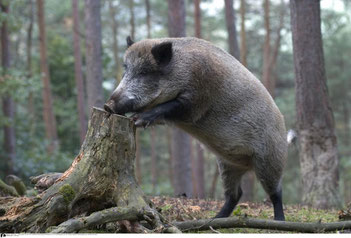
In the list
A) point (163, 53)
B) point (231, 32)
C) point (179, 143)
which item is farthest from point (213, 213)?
point (231, 32)

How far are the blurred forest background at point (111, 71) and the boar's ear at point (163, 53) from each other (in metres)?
4.54

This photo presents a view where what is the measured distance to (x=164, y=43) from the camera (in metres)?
5.03

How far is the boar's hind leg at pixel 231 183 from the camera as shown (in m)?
5.98

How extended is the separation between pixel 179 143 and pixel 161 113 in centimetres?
693

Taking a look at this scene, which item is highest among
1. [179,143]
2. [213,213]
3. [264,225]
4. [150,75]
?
[150,75]

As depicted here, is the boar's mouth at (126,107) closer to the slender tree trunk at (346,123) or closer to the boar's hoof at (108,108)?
the boar's hoof at (108,108)

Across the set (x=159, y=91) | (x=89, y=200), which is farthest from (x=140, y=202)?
(x=159, y=91)

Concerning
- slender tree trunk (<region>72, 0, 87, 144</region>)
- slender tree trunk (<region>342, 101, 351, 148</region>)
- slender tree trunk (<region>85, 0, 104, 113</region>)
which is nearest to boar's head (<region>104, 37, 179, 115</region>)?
slender tree trunk (<region>85, 0, 104, 113</region>)

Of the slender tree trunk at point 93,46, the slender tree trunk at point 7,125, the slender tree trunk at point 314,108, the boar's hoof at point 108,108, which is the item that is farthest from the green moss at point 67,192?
the slender tree trunk at point 7,125

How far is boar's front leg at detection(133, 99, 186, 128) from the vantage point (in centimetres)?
A: 454

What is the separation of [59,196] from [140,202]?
71 cm

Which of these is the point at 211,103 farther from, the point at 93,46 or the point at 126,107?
the point at 93,46

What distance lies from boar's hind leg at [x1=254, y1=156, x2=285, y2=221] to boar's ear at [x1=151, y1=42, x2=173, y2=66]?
1675 mm

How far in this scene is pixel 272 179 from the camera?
5648 mm
